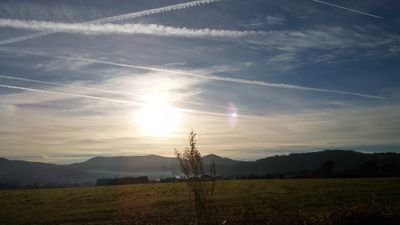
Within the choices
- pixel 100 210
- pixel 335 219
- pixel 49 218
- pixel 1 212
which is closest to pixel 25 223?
pixel 49 218

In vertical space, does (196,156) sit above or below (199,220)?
above

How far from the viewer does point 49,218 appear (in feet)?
120

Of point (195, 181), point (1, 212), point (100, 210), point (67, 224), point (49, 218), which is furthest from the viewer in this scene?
point (1, 212)

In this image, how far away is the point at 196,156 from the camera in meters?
17.5

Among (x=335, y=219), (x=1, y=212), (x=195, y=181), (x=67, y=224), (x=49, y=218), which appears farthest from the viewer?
(x=1, y=212)

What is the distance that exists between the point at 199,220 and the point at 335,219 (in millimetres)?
5060

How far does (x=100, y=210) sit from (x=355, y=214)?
942 inches

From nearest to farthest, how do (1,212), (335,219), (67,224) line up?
1. (335,219)
2. (67,224)
3. (1,212)

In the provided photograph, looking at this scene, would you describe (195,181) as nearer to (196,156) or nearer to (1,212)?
(196,156)

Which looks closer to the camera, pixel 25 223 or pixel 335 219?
pixel 335 219

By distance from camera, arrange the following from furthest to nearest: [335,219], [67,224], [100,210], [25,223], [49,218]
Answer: [100,210], [49,218], [25,223], [67,224], [335,219]

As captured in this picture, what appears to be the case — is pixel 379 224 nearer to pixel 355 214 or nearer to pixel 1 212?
pixel 355 214

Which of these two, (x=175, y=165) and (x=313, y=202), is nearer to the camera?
(x=175, y=165)

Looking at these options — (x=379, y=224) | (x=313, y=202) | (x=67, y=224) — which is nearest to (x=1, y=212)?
(x=67, y=224)
